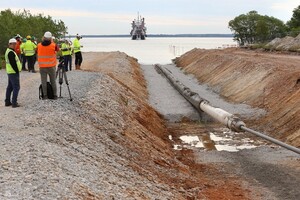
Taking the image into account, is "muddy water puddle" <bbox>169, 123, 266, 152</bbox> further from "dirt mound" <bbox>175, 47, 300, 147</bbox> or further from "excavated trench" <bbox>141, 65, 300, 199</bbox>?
"dirt mound" <bbox>175, 47, 300, 147</bbox>

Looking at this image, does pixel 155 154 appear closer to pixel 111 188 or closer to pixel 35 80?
pixel 111 188

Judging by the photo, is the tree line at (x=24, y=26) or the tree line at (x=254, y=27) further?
the tree line at (x=254, y=27)

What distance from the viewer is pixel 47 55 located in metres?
16.3

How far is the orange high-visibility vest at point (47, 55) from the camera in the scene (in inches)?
636

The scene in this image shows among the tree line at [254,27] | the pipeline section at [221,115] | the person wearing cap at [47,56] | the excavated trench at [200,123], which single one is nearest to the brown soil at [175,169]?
the excavated trench at [200,123]

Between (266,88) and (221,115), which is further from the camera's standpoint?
(266,88)

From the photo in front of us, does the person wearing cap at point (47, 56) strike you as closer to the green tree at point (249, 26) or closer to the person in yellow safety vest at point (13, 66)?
the person in yellow safety vest at point (13, 66)

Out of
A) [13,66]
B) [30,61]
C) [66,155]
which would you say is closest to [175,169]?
[66,155]

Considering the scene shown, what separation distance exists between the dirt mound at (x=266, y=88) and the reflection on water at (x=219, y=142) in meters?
1.29

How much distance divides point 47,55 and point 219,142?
8662mm

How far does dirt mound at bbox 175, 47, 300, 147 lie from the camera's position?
69.1 ft

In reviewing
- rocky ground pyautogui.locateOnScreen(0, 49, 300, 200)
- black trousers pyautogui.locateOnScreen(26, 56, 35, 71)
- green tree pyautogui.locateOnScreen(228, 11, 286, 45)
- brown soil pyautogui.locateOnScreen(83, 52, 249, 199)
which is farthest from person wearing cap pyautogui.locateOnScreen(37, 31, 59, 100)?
green tree pyautogui.locateOnScreen(228, 11, 286, 45)

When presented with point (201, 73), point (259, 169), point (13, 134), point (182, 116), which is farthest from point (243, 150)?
point (201, 73)

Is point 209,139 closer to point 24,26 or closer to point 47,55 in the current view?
point 47,55
